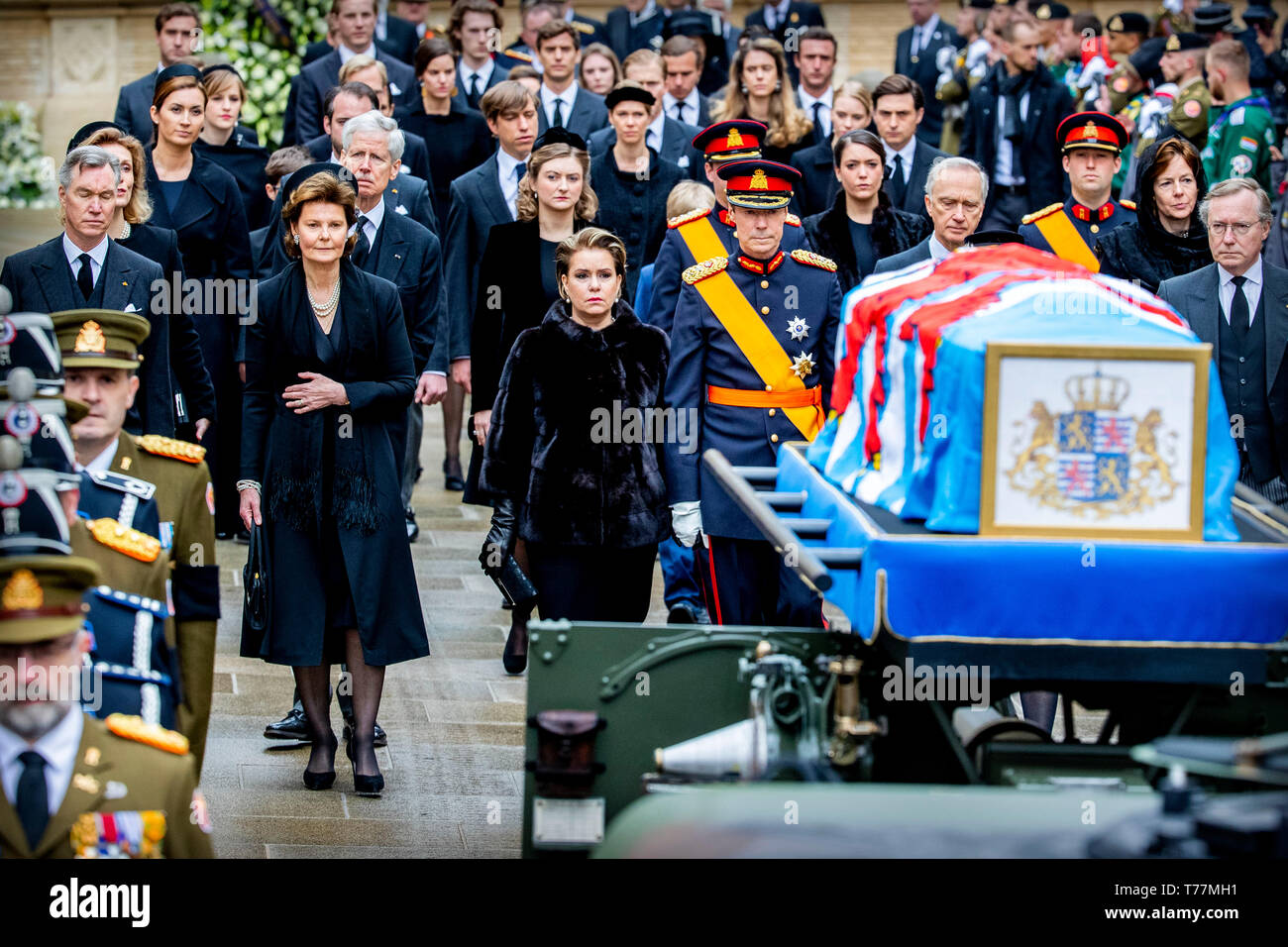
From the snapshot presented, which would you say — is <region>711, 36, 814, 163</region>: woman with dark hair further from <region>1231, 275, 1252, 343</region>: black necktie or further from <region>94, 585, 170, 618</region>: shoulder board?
<region>94, 585, 170, 618</region>: shoulder board

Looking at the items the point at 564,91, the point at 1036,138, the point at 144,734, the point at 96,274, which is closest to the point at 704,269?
the point at 96,274

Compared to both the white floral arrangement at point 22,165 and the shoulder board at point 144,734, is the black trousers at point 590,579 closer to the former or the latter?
the shoulder board at point 144,734

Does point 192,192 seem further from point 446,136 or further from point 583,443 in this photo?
point 583,443

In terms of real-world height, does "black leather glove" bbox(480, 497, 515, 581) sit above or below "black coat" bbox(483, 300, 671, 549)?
below

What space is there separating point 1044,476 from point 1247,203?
3.22m

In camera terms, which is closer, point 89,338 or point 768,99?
point 89,338

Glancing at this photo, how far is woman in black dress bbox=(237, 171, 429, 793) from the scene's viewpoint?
6.73 m

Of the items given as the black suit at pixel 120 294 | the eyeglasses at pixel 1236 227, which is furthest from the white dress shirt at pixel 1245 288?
the black suit at pixel 120 294

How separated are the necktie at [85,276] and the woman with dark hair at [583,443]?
154 cm

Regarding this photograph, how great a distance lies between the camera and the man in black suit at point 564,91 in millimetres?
11578

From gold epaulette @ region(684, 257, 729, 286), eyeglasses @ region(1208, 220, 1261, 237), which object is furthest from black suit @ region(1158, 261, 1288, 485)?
gold epaulette @ region(684, 257, 729, 286)

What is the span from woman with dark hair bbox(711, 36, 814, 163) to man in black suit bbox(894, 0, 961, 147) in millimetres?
3753

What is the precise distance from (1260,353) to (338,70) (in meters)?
6.67

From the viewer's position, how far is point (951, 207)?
7.75 metres
